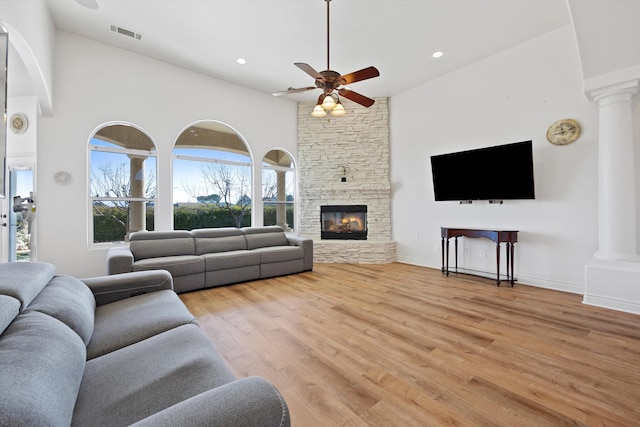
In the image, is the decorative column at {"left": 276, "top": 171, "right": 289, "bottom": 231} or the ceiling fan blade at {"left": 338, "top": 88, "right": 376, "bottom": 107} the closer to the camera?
the ceiling fan blade at {"left": 338, "top": 88, "right": 376, "bottom": 107}

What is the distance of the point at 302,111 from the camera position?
20.6 ft

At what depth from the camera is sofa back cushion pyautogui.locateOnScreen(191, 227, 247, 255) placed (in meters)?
4.45

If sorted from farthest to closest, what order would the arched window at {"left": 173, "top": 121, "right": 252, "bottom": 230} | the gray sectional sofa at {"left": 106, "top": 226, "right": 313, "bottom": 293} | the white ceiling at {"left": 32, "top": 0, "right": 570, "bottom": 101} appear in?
the arched window at {"left": 173, "top": 121, "right": 252, "bottom": 230} → the gray sectional sofa at {"left": 106, "top": 226, "right": 313, "bottom": 293} → the white ceiling at {"left": 32, "top": 0, "right": 570, "bottom": 101}

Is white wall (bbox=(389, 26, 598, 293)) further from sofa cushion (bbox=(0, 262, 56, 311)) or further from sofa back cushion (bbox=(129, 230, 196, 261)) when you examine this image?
sofa cushion (bbox=(0, 262, 56, 311))

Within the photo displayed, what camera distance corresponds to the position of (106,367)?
120 cm

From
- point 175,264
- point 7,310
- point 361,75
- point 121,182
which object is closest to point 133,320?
point 7,310

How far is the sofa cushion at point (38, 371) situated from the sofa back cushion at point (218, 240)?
329 cm

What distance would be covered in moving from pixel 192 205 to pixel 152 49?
102 inches

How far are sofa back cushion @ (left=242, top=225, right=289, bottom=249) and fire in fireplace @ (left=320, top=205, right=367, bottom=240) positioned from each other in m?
1.23

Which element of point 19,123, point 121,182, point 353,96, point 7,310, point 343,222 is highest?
point 19,123

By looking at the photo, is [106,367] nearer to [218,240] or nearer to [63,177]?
[218,240]

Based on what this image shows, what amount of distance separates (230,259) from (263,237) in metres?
0.96

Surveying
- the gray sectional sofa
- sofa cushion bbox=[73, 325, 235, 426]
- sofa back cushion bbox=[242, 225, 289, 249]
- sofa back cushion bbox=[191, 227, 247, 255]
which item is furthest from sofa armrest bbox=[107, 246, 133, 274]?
sofa cushion bbox=[73, 325, 235, 426]

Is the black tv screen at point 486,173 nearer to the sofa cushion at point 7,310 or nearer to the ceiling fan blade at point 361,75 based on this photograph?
the ceiling fan blade at point 361,75
